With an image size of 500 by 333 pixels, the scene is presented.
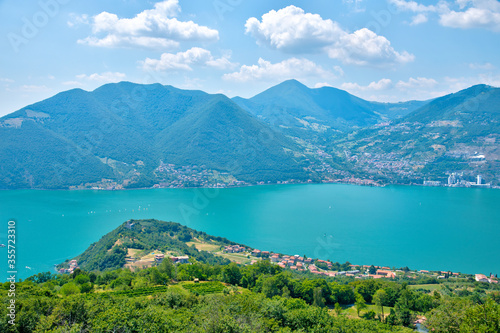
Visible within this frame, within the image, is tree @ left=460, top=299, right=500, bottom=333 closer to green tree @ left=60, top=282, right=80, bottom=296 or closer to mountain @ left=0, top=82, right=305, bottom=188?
green tree @ left=60, top=282, right=80, bottom=296

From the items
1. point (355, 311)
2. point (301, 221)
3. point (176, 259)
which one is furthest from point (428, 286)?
point (301, 221)

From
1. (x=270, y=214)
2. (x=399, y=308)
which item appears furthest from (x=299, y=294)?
(x=270, y=214)

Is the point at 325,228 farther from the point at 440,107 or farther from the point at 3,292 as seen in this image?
the point at 440,107

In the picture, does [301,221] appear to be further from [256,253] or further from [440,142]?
[440,142]

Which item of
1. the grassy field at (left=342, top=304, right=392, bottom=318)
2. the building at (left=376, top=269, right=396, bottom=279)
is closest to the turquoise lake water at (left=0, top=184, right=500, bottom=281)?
the building at (left=376, top=269, right=396, bottom=279)

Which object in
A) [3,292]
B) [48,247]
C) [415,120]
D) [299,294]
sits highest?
[415,120]

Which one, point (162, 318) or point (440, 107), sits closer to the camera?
point (162, 318)

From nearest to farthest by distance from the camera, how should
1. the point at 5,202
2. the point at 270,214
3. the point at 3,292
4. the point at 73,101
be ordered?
the point at 3,292
the point at 270,214
the point at 5,202
the point at 73,101
